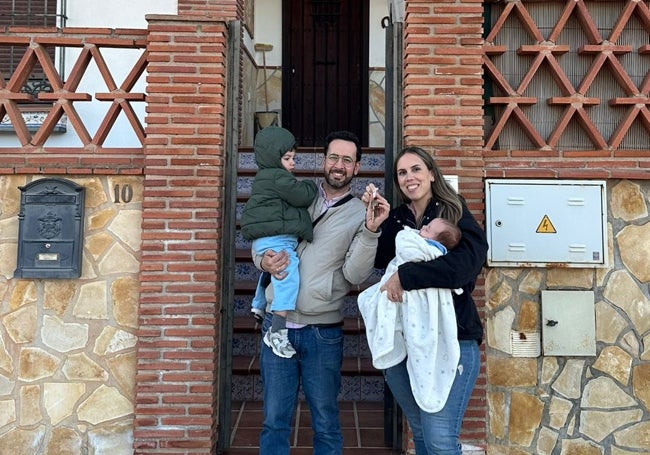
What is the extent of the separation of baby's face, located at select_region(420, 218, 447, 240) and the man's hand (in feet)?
2.42

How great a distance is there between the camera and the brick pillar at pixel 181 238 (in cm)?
352

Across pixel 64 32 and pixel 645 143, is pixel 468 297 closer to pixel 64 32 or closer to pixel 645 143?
pixel 645 143

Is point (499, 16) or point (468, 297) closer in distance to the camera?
point (468, 297)

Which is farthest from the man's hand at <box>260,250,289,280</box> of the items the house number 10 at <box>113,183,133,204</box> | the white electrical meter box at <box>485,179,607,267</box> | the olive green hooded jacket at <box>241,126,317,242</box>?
the white electrical meter box at <box>485,179,607,267</box>

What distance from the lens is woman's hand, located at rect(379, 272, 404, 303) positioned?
2.60 meters

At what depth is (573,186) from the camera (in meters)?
3.66

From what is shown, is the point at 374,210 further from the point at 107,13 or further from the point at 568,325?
the point at 107,13

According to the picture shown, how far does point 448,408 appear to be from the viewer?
255 centimetres

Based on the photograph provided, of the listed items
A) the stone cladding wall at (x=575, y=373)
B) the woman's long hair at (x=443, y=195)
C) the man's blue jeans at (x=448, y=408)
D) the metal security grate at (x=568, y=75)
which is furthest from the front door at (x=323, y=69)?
the man's blue jeans at (x=448, y=408)

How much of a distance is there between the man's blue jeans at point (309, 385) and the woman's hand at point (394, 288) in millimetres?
465

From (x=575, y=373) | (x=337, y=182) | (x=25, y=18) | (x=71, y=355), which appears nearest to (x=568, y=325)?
(x=575, y=373)

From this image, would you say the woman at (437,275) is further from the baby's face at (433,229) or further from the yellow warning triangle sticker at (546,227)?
the yellow warning triangle sticker at (546,227)

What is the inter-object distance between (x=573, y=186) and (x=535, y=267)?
1.94ft

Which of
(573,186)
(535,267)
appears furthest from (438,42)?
(535,267)
